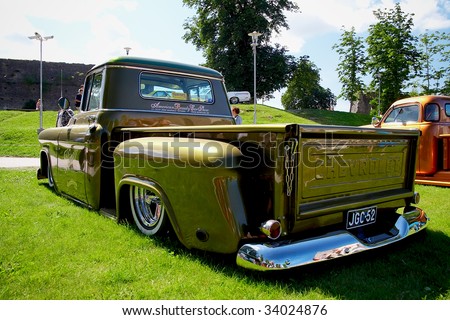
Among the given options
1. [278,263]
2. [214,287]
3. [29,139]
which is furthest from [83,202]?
[29,139]

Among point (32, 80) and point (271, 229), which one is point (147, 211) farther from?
point (32, 80)

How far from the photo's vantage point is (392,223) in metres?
3.21

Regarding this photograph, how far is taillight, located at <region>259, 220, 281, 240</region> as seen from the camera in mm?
2377

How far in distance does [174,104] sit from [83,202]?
159 cm

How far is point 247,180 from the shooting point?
2.55 metres

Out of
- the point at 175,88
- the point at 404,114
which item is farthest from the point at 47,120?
the point at 404,114

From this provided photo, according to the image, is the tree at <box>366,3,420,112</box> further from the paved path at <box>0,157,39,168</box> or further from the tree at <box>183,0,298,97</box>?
the paved path at <box>0,157,39,168</box>

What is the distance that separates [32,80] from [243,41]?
85.0 feet

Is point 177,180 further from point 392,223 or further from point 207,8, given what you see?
point 207,8

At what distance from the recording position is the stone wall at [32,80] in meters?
40.9

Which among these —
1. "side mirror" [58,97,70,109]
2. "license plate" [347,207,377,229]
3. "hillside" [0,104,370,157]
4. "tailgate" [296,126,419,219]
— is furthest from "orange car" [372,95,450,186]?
"hillside" [0,104,370,157]

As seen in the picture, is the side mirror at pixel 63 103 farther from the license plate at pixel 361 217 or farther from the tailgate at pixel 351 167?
the license plate at pixel 361 217

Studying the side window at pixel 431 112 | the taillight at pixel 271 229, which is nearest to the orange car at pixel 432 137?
the side window at pixel 431 112

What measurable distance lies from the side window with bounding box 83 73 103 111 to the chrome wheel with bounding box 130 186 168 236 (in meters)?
1.29
